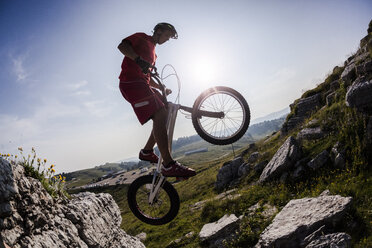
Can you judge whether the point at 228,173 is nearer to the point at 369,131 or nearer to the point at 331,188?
the point at 369,131

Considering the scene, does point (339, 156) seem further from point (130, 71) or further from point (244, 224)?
point (130, 71)

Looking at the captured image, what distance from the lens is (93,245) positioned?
18.6ft

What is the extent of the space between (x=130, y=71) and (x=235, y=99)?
2651 millimetres

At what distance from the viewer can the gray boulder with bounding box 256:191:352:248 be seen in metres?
6.20

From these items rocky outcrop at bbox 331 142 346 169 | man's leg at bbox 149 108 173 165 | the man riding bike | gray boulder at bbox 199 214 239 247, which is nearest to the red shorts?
the man riding bike

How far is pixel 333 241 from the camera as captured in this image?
17.8 feet

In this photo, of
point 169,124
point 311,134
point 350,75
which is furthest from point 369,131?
point 169,124

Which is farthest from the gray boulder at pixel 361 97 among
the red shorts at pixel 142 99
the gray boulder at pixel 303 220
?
the red shorts at pixel 142 99

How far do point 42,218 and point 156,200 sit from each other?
261 centimetres

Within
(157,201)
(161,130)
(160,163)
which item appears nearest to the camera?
(161,130)

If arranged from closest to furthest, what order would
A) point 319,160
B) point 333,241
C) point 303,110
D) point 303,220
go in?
1. point 333,241
2. point 303,220
3. point 319,160
4. point 303,110

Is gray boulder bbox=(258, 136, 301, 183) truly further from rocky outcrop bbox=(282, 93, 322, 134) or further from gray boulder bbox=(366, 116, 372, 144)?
rocky outcrop bbox=(282, 93, 322, 134)

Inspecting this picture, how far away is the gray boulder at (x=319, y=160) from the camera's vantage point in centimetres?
1070

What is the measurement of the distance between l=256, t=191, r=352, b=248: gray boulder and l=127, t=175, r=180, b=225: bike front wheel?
3867mm
